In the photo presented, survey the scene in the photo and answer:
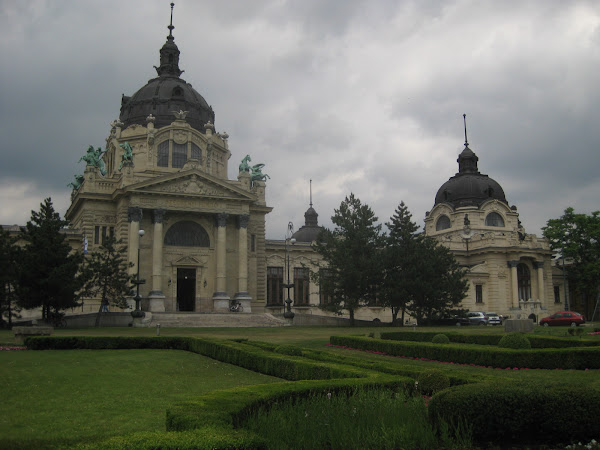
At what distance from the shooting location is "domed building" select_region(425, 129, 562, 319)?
75312 millimetres

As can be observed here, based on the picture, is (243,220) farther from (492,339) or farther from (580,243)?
(580,243)

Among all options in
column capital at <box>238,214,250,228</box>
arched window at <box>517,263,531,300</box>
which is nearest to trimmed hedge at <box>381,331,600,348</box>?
column capital at <box>238,214,250,228</box>

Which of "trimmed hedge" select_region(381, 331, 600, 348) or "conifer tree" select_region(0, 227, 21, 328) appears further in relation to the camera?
"conifer tree" select_region(0, 227, 21, 328)

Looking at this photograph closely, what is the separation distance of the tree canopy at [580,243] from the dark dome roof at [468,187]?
9.50m

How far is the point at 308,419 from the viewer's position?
10.2 m

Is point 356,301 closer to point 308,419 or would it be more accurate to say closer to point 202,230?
point 202,230

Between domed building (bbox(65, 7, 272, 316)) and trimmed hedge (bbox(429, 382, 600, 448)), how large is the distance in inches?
1846

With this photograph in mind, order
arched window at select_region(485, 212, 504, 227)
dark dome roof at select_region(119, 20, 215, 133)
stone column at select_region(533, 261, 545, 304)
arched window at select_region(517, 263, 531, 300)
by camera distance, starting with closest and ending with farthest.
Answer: dark dome roof at select_region(119, 20, 215, 133)
stone column at select_region(533, 261, 545, 304)
arched window at select_region(517, 263, 531, 300)
arched window at select_region(485, 212, 504, 227)

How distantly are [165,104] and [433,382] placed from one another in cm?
6088

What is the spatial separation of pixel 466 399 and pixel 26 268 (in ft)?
125

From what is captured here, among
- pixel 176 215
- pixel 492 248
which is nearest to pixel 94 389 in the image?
pixel 176 215

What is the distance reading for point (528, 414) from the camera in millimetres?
9391

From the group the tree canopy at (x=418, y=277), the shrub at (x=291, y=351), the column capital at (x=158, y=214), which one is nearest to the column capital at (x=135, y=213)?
the column capital at (x=158, y=214)

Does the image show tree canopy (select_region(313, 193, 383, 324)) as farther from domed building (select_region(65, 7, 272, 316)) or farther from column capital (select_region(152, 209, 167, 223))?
column capital (select_region(152, 209, 167, 223))
